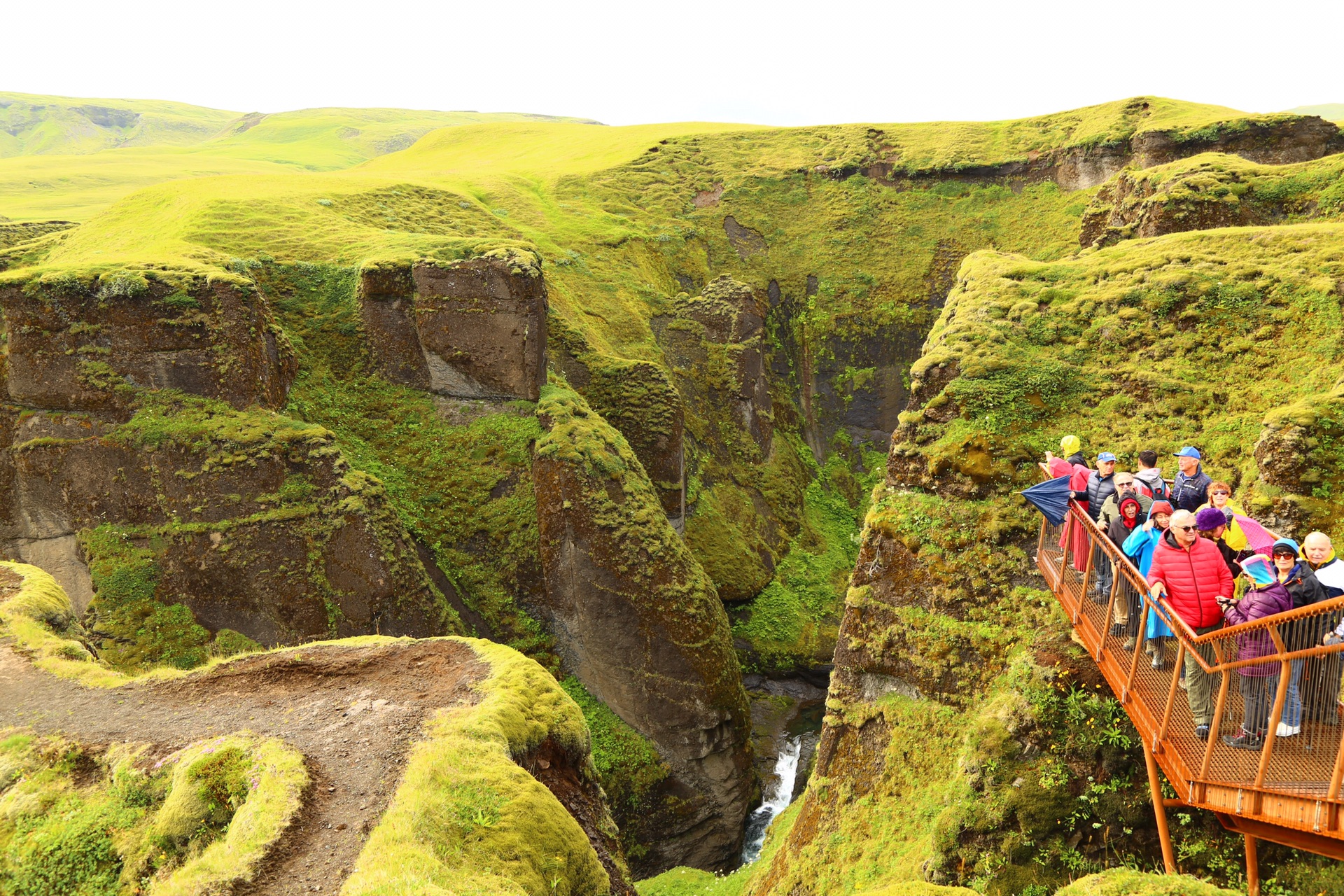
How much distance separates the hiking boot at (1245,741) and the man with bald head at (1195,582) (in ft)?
1.08

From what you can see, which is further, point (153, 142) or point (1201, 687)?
point (153, 142)

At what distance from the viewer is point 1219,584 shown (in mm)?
8195

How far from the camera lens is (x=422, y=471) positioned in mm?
25688

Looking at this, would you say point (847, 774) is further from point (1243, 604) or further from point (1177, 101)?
point (1177, 101)

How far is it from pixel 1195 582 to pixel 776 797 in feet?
70.6

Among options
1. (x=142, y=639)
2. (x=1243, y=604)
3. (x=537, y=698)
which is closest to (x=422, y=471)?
(x=142, y=639)

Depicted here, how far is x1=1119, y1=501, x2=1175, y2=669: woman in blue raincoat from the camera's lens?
8.83 metres

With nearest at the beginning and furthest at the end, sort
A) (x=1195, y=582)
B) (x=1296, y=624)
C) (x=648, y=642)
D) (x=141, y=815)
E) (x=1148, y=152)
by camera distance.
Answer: (x=1296, y=624) → (x=1195, y=582) → (x=141, y=815) → (x=648, y=642) → (x=1148, y=152)

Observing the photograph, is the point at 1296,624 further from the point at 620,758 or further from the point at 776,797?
the point at 776,797

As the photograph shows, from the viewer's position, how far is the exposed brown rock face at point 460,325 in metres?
26.0

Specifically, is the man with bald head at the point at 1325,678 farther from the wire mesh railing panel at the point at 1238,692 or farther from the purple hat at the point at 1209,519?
the purple hat at the point at 1209,519

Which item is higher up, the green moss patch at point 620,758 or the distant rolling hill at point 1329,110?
the distant rolling hill at point 1329,110

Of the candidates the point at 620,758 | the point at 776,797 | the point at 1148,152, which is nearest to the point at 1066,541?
the point at 620,758

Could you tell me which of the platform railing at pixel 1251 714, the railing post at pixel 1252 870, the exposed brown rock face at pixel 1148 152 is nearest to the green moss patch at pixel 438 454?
the platform railing at pixel 1251 714
